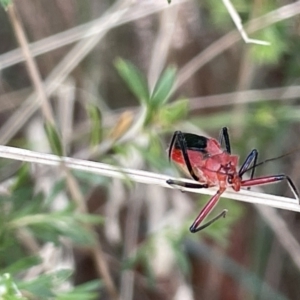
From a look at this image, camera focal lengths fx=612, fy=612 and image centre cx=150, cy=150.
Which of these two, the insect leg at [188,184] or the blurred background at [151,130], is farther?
the blurred background at [151,130]

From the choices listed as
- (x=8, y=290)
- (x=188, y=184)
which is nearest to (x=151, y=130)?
(x=188, y=184)

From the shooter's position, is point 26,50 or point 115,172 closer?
point 115,172

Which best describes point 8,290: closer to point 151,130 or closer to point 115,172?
point 115,172

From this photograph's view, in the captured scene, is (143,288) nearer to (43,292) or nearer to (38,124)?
(38,124)

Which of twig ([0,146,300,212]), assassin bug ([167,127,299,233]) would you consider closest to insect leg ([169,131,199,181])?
assassin bug ([167,127,299,233])

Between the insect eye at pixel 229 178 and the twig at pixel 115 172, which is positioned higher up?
the insect eye at pixel 229 178

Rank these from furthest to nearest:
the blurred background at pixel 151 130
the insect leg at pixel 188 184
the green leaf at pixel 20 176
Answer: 1. the blurred background at pixel 151 130
2. the green leaf at pixel 20 176
3. the insect leg at pixel 188 184

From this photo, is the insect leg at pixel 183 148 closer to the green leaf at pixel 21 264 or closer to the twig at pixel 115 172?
the twig at pixel 115 172

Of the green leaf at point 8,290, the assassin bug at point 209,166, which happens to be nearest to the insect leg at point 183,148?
the assassin bug at point 209,166
